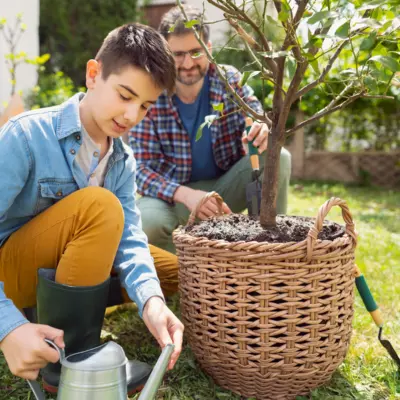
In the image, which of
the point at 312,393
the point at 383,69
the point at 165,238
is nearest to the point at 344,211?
the point at 383,69

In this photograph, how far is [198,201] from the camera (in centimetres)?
162

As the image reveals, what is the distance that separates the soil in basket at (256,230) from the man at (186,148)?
0.57 m

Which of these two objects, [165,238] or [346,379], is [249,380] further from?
[165,238]

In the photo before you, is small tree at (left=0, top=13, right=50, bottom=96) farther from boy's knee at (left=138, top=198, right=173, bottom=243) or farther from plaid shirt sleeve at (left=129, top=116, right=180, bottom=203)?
boy's knee at (left=138, top=198, right=173, bottom=243)

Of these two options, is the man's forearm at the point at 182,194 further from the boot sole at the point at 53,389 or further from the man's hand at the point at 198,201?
the boot sole at the point at 53,389

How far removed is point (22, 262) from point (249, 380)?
66cm

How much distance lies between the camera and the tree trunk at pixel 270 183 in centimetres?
143

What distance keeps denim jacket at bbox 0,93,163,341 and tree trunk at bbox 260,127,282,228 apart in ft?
1.12

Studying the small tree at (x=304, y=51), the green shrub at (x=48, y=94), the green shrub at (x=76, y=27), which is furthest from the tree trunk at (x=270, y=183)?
the green shrub at (x=76, y=27)

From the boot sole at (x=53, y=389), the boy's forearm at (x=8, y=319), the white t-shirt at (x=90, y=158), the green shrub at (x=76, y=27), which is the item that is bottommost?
the boot sole at (x=53, y=389)

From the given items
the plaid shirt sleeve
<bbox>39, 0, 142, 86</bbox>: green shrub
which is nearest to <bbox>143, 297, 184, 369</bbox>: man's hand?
the plaid shirt sleeve

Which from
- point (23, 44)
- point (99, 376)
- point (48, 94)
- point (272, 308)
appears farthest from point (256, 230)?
point (23, 44)

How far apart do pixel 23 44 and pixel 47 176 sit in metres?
4.34

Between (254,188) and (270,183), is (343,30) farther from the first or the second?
(254,188)
